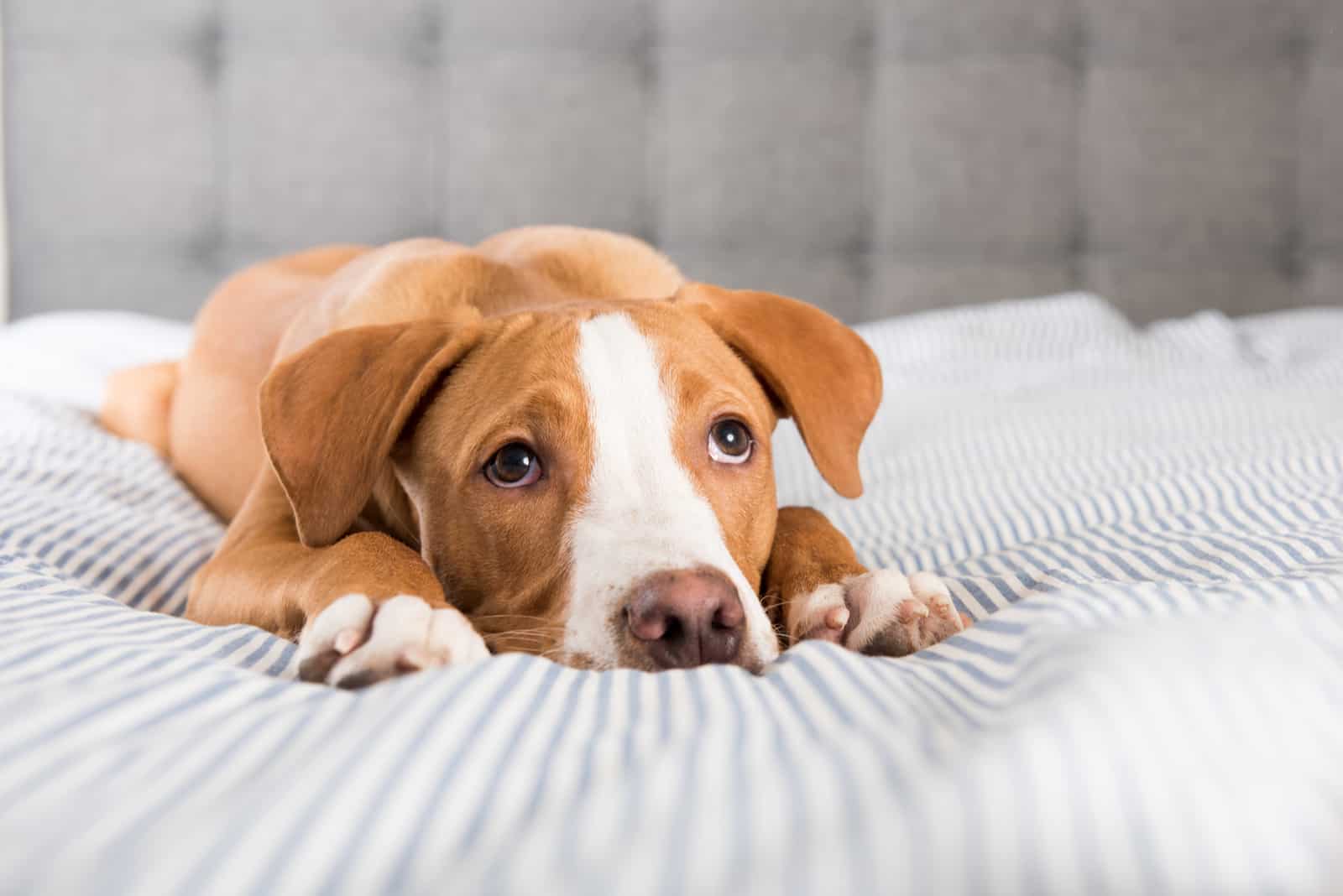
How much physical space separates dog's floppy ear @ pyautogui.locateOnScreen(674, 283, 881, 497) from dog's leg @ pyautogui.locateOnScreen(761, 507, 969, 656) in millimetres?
110

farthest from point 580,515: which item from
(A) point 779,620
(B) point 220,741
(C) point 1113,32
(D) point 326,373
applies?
(C) point 1113,32

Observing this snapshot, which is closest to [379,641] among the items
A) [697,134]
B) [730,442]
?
[730,442]

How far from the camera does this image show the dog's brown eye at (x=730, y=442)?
1.30 meters

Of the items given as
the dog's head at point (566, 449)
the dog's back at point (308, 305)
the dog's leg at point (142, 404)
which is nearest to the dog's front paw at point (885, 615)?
the dog's head at point (566, 449)

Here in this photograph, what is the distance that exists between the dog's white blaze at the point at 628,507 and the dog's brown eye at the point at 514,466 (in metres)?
0.09

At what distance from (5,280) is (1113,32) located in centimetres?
387

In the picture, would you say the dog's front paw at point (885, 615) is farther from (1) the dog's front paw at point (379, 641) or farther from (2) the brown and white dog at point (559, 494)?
(1) the dog's front paw at point (379, 641)

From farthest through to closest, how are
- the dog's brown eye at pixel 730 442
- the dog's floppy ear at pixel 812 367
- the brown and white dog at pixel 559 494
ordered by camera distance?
the dog's floppy ear at pixel 812 367 → the dog's brown eye at pixel 730 442 → the brown and white dog at pixel 559 494

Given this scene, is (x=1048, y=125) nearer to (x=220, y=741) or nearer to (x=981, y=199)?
(x=981, y=199)

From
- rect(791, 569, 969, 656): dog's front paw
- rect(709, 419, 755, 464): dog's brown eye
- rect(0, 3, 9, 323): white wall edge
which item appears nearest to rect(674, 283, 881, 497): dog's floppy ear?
rect(709, 419, 755, 464): dog's brown eye

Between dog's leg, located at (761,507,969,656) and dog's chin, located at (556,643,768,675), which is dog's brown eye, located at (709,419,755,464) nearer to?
dog's leg, located at (761,507,969,656)

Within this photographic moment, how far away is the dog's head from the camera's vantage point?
109cm

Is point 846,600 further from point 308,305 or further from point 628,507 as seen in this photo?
point 308,305

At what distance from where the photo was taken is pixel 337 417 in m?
1.26
